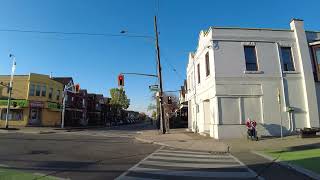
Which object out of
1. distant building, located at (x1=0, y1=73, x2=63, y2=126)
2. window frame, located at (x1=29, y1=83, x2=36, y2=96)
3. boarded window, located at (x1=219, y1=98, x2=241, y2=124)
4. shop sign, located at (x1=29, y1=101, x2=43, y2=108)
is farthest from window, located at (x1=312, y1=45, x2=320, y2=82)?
window frame, located at (x1=29, y1=83, x2=36, y2=96)

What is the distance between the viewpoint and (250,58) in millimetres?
23422

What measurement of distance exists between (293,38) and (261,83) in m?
4.53

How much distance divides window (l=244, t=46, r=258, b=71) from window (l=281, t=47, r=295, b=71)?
2.16m

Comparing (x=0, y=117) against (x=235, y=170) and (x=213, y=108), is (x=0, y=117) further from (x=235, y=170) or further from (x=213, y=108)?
(x=235, y=170)

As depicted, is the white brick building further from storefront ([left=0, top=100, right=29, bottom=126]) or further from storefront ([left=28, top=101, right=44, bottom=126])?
storefront ([left=0, top=100, right=29, bottom=126])

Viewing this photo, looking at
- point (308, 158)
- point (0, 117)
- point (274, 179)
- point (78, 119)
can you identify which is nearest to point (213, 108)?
point (308, 158)

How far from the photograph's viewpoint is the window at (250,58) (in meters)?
23.3

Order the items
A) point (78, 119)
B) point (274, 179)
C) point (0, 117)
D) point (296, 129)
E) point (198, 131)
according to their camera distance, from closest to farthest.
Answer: point (274, 179)
point (296, 129)
point (198, 131)
point (0, 117)
point (78, 119)

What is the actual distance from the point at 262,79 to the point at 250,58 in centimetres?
176

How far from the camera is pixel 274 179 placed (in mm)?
8812

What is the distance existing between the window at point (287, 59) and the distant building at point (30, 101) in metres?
35.1

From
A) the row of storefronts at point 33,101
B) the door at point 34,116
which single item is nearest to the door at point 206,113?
the row of storefronts at point 33,101

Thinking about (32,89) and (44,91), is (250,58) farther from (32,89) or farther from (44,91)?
(44,91)

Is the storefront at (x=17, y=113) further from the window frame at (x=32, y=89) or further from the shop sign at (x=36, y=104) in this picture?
the window frame at (x=32, y=89)
